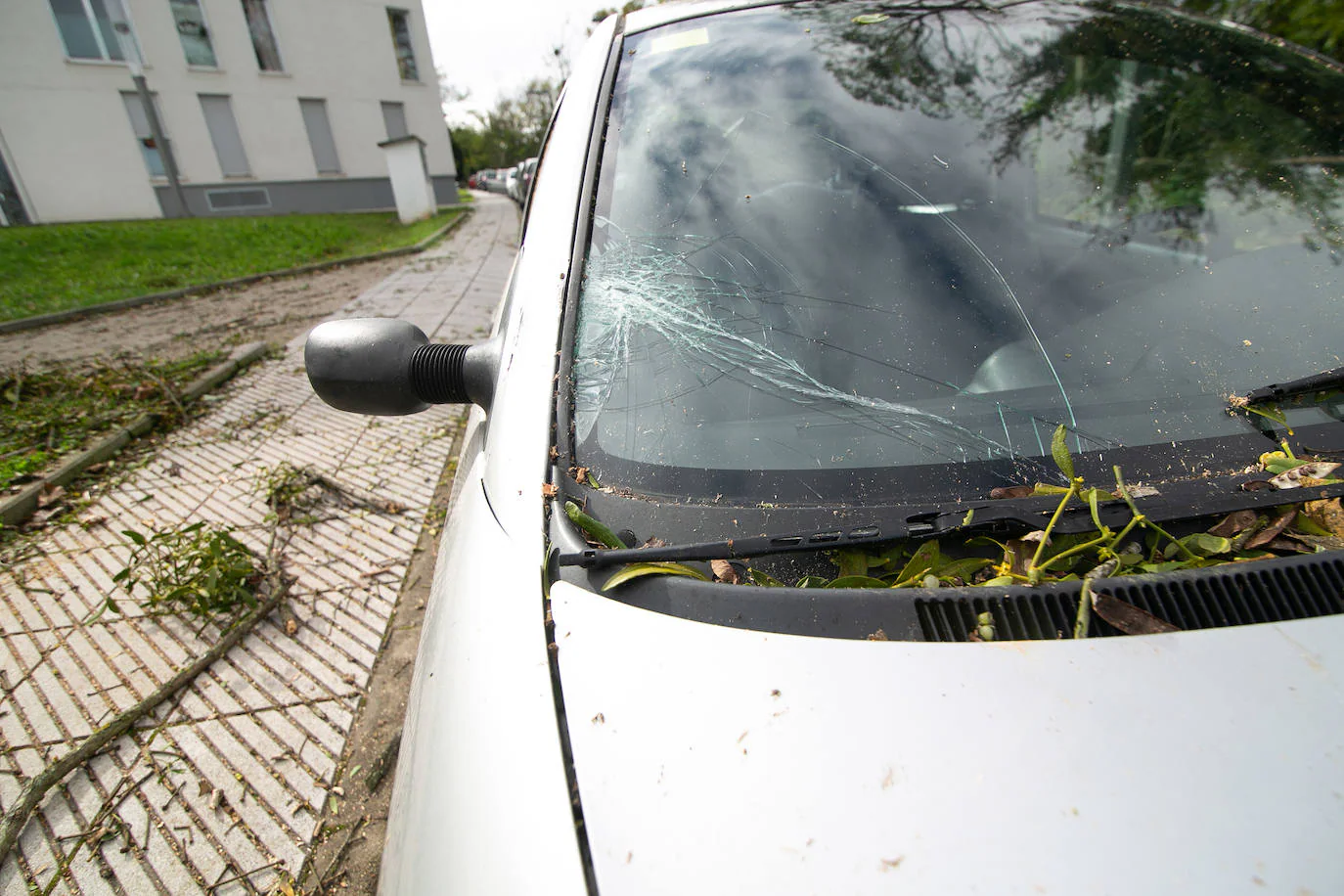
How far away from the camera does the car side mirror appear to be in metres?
1.46

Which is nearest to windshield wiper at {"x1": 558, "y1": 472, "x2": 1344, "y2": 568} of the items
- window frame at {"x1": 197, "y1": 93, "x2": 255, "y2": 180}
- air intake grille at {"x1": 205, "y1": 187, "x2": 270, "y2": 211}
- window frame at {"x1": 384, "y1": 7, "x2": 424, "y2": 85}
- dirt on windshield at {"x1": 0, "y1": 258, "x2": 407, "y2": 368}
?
dirt on windshield at {"x1": 0, "y1": 258, "x2": 407, "y2": 368}

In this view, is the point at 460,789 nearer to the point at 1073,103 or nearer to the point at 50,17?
the point at 1073,103

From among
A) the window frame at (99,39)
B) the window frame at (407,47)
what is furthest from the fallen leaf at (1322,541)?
the window frame at (407,47)

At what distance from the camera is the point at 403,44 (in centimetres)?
2242

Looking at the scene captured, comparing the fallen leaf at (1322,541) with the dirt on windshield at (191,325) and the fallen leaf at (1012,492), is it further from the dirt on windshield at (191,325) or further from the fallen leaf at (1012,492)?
the dirt on windshield at (191,325)

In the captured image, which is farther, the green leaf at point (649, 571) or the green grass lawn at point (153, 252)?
the green grass lawn at point (153, 252)

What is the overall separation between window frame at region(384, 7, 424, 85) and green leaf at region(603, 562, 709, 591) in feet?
84.4

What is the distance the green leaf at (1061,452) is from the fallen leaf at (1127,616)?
0.27 metres

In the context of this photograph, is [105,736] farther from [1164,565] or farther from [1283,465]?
[1283,465]

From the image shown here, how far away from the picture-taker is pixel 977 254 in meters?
1.42

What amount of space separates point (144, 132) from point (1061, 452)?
2405 centimetres

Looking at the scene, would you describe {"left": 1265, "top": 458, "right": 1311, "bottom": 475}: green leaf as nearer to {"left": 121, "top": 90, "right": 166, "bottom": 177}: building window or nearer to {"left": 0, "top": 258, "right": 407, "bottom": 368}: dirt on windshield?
{"left": 0, "top": 258, "right": 407, "bottom": 368}: dirt on windshield

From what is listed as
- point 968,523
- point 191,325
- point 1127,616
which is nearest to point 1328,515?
point 1127,616

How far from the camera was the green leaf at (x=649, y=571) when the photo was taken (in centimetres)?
97
